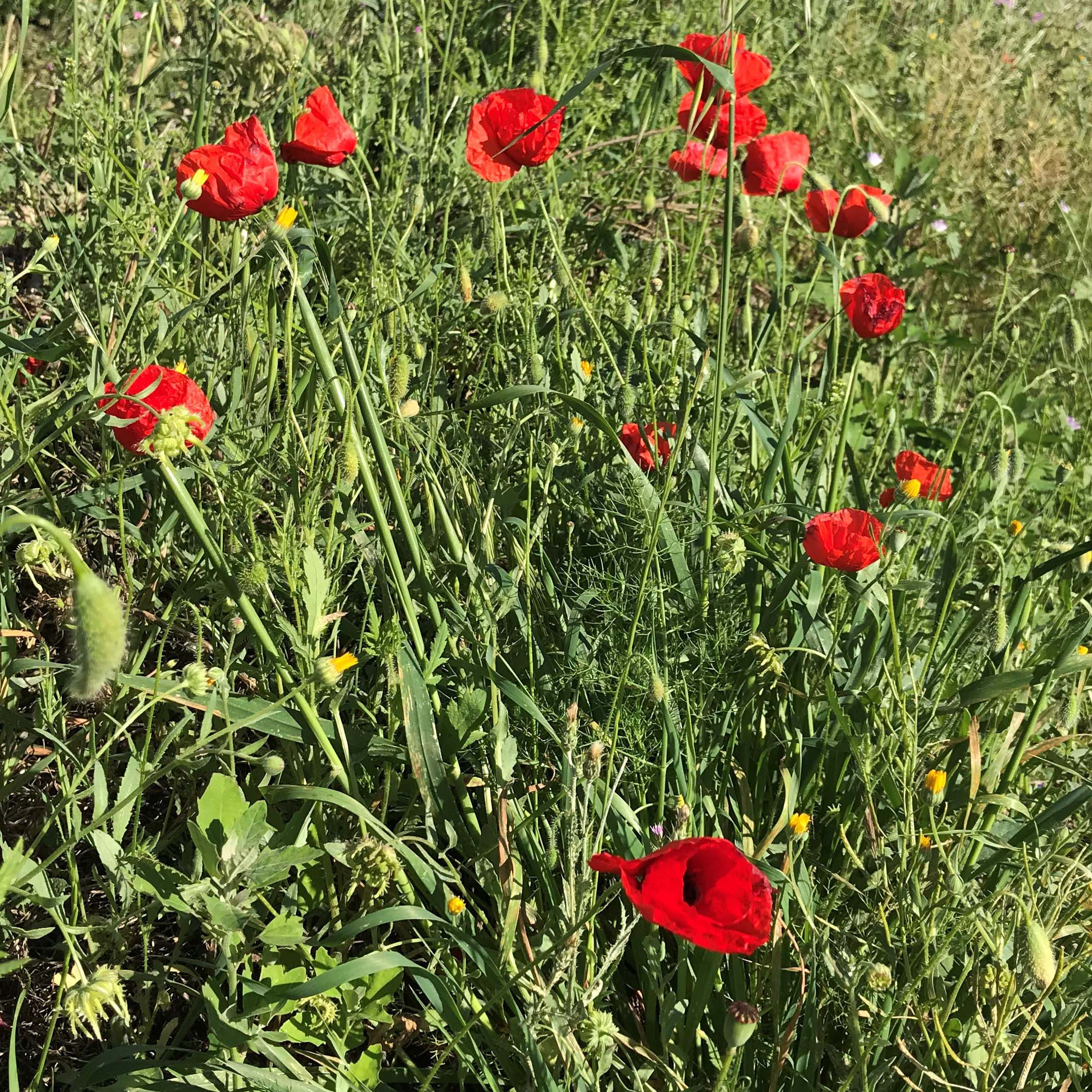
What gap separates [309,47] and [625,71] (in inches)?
42.0

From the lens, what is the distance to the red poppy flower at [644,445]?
1.59 metres

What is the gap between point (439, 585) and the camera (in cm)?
150

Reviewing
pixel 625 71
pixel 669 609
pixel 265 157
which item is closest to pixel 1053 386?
pixel 625 71

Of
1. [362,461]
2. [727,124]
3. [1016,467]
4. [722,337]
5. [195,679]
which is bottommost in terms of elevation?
[1016,467]

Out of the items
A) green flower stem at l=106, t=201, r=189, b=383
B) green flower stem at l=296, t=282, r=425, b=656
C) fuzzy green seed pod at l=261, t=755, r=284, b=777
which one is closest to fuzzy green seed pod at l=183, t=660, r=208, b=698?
fuzzy green seed pod at l=261, t=755, r=284, b=777

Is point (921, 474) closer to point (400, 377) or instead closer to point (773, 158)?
point (773, 158)

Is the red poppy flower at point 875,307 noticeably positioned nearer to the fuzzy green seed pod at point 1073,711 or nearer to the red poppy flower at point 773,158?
the red poppy flower at point 773,158

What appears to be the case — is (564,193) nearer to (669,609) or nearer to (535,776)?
(669,609)

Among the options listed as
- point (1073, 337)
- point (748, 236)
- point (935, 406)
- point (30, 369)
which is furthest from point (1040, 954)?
point (30, 369)

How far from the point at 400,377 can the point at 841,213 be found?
2.86 feet

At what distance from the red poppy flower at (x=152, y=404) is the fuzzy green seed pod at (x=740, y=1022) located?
77cm

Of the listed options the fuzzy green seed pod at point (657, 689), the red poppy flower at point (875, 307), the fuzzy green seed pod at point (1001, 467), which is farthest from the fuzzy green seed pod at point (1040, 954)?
the red poppy flower at point (875, 307)

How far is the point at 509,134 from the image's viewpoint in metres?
1.65

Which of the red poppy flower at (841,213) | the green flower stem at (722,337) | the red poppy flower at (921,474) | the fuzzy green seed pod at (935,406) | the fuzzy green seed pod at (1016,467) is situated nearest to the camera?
the green flower stem at (722,337)
